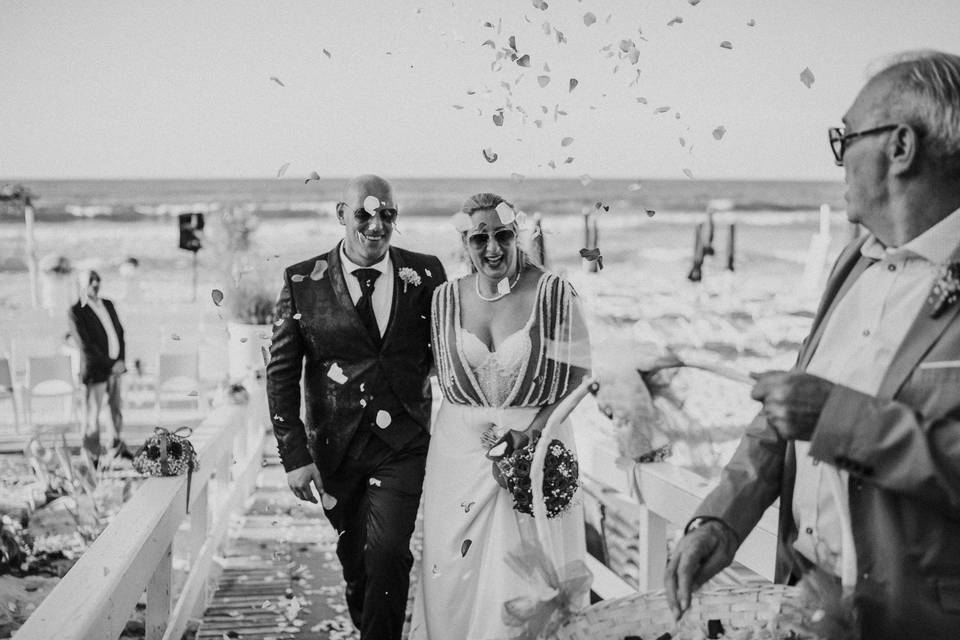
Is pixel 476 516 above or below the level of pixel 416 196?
below

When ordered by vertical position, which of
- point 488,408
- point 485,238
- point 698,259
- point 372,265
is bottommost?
point 698,259

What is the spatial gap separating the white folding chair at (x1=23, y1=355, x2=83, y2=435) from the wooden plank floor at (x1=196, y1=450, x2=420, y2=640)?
344cm

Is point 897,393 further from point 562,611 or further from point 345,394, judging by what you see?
point 345,394

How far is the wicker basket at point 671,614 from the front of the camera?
6.28 feet

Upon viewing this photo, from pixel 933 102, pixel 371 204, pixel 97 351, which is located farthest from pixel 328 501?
pixel 97 351

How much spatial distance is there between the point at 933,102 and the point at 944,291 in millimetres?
340

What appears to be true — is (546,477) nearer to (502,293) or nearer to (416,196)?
(502,293)

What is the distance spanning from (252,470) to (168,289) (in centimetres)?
1754

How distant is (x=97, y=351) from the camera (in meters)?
8.45

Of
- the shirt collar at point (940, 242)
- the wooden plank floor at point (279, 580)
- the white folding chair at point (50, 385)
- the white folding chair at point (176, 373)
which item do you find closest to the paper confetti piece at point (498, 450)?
the wooden plank floor at point (279, 580)

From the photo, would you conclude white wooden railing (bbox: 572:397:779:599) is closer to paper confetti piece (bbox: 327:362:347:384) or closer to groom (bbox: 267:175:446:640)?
groom (bbox: 267:175:446:640)

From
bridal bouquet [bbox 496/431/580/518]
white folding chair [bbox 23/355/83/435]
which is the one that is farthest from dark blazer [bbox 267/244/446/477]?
white folding chair [bbox 23/355/83/435]

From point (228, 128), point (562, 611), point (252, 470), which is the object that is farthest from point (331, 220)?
point (562, 611)

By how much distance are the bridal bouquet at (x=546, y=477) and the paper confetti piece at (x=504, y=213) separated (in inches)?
33.4
